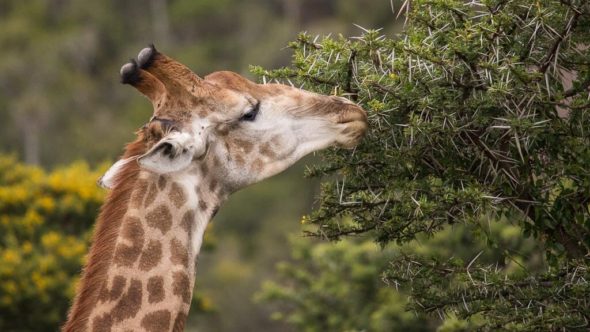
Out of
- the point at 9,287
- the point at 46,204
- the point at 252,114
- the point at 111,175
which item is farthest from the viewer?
the point at 46,204

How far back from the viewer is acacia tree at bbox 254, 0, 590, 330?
7.46m

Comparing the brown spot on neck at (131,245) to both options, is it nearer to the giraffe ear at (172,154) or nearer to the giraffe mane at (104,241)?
the giraffe mane at (104,241)

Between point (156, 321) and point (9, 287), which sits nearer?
point (156, 321)

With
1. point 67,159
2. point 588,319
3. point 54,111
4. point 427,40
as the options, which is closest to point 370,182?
point 427,40

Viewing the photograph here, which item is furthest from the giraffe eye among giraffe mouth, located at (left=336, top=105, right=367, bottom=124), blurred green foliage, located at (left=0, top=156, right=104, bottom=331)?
blurred green foliage, located at (left=0, top=156, right=104, bottom=331)

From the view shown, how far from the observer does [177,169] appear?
7270mm

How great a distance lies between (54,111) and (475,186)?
60941 mm

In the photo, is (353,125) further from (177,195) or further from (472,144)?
(177,195)

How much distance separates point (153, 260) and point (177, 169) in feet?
1.91

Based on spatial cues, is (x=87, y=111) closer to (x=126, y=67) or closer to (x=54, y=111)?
(x=54, y=111)

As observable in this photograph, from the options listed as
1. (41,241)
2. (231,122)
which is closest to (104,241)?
(231,122)

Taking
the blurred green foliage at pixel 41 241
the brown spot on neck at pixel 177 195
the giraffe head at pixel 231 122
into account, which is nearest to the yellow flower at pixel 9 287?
the blurred green foliage at pixel 41 241

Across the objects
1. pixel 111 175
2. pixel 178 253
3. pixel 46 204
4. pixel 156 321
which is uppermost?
pixel 111 175

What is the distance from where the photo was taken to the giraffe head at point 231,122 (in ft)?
24.4
